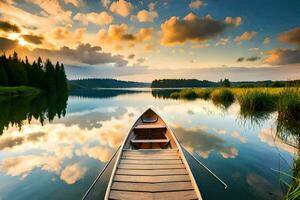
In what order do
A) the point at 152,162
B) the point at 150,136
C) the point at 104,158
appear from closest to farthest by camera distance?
the point at 152,162 → the point at 104,158 → the point at 150,136

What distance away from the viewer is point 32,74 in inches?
2420

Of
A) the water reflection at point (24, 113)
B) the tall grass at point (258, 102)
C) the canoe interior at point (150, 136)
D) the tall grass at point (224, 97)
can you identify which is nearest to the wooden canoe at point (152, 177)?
the canoe interior at point (150, 136)

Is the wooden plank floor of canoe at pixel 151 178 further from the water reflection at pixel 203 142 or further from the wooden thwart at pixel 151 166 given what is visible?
the water reflection at pixel 203 142

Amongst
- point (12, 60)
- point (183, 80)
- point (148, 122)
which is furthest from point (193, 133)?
point (183, 80)

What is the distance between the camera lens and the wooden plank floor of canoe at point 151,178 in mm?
4234

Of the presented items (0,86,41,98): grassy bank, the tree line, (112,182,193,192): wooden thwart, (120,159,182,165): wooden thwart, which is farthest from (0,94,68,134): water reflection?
the tree line

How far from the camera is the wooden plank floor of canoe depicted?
4.23 metres

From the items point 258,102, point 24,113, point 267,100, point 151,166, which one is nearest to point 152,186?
point 151,166

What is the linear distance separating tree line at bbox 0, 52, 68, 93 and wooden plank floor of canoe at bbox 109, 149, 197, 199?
56.7 metres

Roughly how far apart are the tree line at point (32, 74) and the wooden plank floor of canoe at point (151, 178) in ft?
186

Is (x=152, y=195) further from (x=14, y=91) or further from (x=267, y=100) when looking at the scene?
(x=14, y=91)

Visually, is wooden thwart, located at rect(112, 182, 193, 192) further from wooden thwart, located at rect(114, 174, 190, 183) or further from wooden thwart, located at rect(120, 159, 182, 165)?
wooden thwart, located at rect(120, 159, 182, 165)

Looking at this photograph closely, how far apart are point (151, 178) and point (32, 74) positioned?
68269mm

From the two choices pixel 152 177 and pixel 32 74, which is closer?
pixel 152 177
